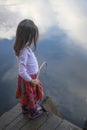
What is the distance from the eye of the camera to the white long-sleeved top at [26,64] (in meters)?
2.91

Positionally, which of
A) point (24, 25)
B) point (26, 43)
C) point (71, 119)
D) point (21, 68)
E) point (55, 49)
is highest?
point (24, 25)

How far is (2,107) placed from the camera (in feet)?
17.5

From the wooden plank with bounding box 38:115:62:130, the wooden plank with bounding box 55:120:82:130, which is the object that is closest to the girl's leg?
the wooden plank with bounding box 38:115:62:130

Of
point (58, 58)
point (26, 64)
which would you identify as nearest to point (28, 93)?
point (26, 64)

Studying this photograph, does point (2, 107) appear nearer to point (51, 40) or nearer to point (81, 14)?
point (51, 40)

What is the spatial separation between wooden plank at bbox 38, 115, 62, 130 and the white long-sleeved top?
67cm

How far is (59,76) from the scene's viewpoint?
249 inches

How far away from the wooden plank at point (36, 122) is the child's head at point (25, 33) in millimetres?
961

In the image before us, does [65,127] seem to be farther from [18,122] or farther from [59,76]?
[59,76]

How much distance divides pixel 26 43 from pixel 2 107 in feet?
9.07

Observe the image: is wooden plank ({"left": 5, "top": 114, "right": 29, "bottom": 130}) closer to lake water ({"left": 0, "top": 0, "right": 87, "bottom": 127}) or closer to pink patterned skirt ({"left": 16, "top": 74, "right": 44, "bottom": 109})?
pink patterned skirt ({"left": 16, "top": 74, "right": 44, "bottom": 109})

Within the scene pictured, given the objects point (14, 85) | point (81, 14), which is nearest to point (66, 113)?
point (14, 85)

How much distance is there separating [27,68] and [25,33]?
1.46ft

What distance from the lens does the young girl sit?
2852 mm
